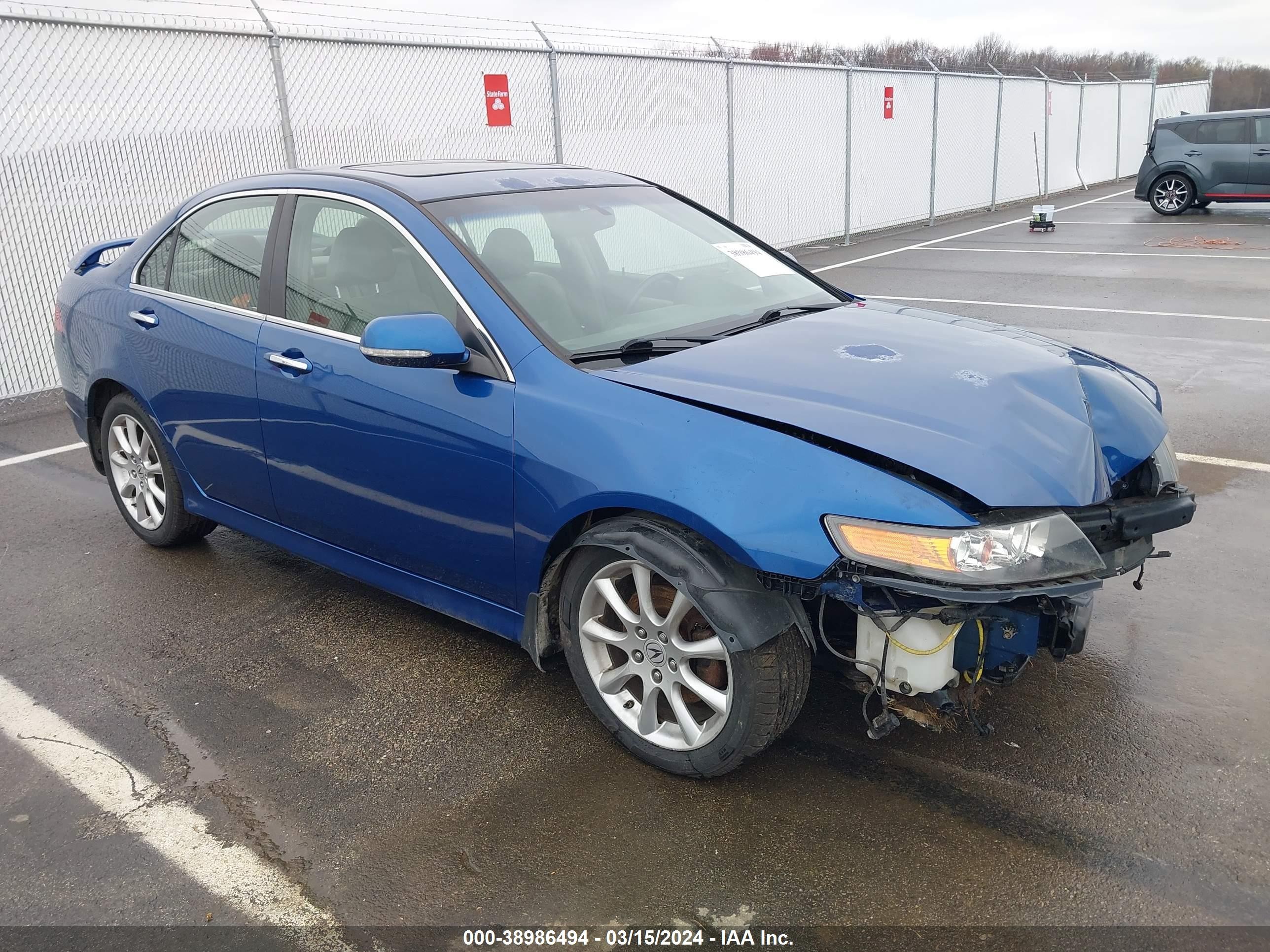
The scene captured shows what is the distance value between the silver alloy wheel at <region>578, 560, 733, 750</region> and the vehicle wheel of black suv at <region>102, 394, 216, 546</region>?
8.02 feet

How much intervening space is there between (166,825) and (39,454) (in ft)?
15.6

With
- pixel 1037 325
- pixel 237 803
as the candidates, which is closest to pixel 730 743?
pixel 237 803

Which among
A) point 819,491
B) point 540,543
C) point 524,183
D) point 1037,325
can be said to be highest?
point 524,183

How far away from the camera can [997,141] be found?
21.6 m

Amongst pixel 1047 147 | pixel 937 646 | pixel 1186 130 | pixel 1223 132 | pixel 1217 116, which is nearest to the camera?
pixel 937 646

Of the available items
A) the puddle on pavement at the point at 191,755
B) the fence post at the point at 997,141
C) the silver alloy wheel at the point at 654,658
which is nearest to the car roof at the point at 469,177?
the silver alloy wheel at the point at 654,658

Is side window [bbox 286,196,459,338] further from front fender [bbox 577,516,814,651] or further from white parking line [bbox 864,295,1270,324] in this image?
white parking line [bbox 864,295,1270,324]

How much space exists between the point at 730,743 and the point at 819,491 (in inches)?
29.9

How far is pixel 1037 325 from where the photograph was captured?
377 inches

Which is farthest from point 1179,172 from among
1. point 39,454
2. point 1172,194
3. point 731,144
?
point 39,454

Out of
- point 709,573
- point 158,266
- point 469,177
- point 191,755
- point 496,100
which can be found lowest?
point 191,755

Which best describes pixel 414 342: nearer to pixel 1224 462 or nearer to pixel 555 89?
pixel 1224 462

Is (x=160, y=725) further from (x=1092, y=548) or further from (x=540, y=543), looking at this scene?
(x=1092, y=548)

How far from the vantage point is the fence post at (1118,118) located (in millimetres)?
29266
